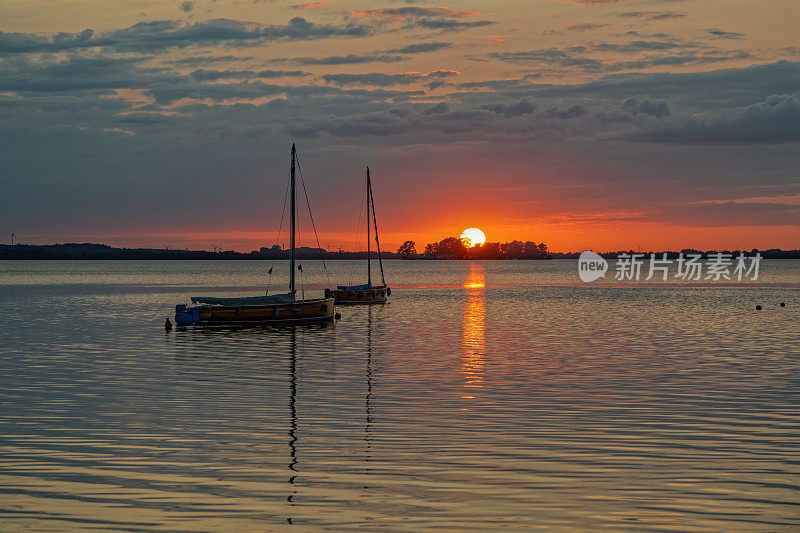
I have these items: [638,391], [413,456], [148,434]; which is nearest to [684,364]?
[638,391]

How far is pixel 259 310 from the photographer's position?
65.2 meters

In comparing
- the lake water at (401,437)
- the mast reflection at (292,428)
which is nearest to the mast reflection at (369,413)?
the lake water at (401,437)

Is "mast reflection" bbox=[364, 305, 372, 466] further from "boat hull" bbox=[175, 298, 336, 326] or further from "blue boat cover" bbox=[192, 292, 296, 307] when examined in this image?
"blue boat cover" bbox=[192, 292, 296, 307]

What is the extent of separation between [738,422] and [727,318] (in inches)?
2148

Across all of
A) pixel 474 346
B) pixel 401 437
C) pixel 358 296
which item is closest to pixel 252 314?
pixel 474 346

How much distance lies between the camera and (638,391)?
100 feet

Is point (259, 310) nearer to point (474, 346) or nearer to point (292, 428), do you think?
point (474, 346)

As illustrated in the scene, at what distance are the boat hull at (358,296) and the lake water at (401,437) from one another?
48.7m

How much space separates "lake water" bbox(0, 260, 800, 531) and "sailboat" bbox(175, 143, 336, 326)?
13554 millimetres

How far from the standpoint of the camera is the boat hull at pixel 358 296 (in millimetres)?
98562

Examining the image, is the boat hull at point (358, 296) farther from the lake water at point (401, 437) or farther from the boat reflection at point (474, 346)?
the lake water at point (401, 437)

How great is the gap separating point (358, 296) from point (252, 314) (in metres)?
34.6

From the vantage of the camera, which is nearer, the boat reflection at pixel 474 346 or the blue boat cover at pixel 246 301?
the boat reflection at pixel 474 346

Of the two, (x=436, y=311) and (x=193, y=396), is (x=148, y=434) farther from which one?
(x=436, y=311)
